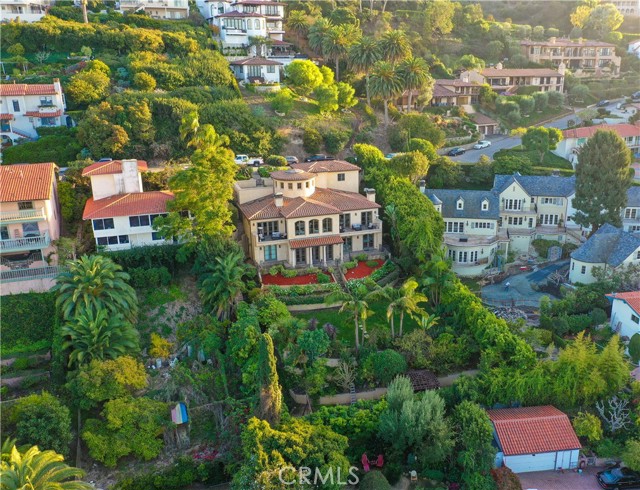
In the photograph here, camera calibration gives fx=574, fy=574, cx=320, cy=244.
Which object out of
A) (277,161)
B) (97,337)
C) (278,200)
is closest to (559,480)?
(97,337)

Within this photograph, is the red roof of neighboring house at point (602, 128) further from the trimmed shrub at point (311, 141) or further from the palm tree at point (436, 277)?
the palm tree at point (436, 277)

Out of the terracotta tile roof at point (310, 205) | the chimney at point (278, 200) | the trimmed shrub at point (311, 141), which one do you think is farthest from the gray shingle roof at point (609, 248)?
the trimmed shrub at point (311, 141)

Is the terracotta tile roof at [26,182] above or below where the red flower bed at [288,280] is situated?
above

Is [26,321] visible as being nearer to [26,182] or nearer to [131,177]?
[26,182]

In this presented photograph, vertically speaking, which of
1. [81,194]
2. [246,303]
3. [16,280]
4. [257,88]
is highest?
[257,88]

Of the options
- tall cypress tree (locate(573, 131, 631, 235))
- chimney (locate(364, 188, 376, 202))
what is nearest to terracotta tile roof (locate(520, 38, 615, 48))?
tall cypress tree (locate(573, 131, 631, 235))

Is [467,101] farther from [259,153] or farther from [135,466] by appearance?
[135,466]

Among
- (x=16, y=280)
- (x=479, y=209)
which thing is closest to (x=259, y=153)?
(x=479, y=209)
